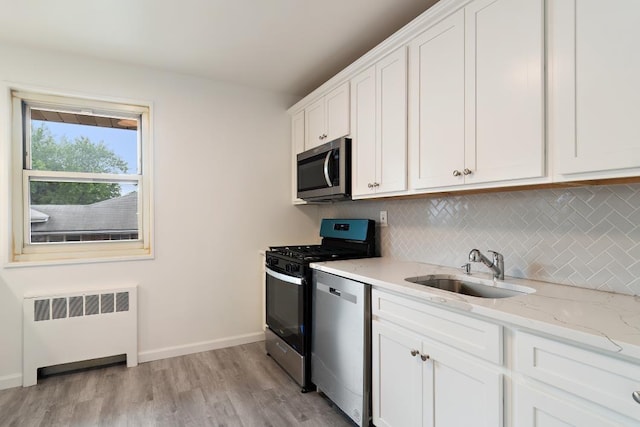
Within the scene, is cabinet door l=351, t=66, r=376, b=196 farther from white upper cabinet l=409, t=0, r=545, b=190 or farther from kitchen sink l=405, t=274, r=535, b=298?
kitchen sink l=405, t=274, r=535, b=298

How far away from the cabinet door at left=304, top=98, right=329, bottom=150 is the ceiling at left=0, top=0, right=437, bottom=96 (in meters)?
0.33

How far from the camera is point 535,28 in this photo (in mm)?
1312

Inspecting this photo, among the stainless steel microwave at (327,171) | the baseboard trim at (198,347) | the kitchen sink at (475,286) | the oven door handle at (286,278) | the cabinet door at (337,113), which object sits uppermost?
the cabinet door at (337,113)

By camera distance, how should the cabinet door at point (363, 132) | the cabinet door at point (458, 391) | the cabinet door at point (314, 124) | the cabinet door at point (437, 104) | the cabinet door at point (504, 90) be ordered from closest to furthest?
the cabinet door at point (458, 391), the cabinet door at point (504, 90), the cabinet door at point (437, 104), the cabinet door at point (363, 132), the cabinet door at point (314, 124)

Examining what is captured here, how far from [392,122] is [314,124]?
1033mm

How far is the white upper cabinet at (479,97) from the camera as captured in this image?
1335 millimetres

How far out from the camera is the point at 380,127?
7.07 ft

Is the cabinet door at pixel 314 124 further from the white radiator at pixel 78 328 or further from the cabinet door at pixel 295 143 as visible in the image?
the white radiator at pixel 78 328

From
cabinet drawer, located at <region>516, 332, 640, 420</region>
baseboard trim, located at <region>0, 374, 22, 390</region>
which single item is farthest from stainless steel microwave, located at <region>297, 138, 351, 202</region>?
baseboard trim, located at <region>0, 374, 22, 390</region>

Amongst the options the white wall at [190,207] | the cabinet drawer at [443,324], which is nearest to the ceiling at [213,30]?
the white wall at [190,207]

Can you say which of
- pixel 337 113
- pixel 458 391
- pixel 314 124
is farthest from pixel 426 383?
pixel 314 124

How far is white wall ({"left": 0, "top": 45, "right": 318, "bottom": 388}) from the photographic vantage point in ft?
8.16

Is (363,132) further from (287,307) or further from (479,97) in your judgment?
(287,307)

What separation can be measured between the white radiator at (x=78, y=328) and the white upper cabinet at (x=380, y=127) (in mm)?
2089
